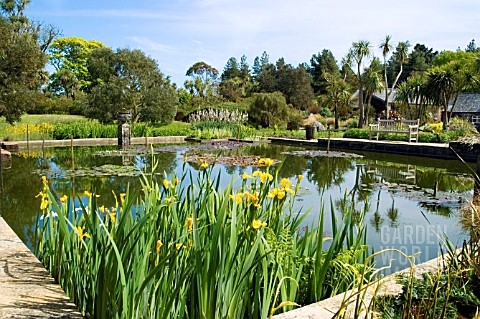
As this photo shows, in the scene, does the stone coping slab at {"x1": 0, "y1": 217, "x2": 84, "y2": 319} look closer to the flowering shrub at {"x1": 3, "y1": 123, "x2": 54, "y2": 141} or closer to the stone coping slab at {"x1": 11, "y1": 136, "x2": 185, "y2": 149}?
the stone coping slab at {"x1": 11, "y1": 136, "x2": 185, "y2": 149}

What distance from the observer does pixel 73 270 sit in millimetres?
1930

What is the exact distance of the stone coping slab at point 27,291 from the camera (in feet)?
5.31

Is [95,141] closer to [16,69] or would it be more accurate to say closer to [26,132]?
[26,132]

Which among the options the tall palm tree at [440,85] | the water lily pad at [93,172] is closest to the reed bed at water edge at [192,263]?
the water lily pad at [93,172]

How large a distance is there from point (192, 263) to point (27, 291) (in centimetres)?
81

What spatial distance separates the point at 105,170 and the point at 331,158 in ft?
19.8

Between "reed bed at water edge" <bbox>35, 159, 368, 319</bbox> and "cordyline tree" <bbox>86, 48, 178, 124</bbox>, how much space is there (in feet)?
59.6

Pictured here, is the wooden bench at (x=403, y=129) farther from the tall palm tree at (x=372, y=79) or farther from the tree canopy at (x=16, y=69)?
the tall palm tree at (x=372, y=79)

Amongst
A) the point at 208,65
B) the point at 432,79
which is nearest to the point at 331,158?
the point at 432,79

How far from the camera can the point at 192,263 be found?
153 centimetres

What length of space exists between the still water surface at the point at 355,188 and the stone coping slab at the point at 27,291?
0.68 metres

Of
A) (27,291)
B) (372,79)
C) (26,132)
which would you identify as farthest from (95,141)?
(372,79)

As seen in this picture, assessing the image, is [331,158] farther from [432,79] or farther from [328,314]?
[432,79]

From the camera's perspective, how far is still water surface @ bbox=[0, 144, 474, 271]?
4312 millimetres
